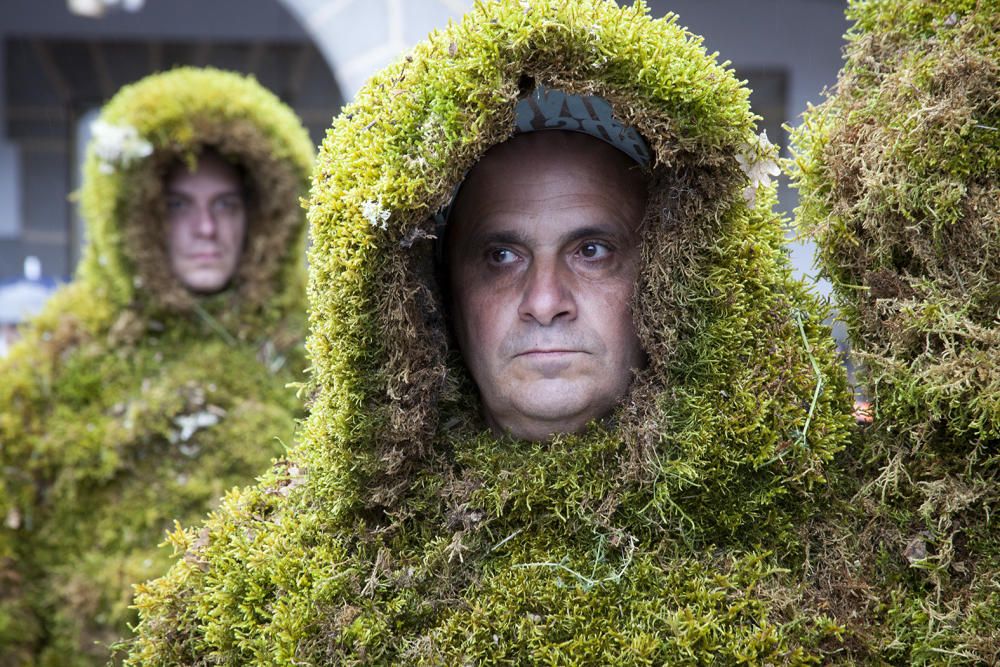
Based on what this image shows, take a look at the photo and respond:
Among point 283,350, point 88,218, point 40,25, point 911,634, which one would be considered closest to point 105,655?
point 283,350

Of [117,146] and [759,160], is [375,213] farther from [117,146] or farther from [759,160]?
A: [117,146]

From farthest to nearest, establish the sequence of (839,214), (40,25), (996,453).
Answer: (40,25) → (839,214) → (996,453)

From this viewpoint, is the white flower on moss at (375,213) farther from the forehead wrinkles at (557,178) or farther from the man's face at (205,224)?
the man's face at (205,224)

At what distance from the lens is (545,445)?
1.99 metres

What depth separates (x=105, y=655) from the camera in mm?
3506

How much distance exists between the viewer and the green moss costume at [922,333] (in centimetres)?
172

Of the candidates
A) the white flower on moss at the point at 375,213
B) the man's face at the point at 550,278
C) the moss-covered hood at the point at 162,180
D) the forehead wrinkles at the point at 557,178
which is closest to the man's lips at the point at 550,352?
the man's face at the point at 550,278

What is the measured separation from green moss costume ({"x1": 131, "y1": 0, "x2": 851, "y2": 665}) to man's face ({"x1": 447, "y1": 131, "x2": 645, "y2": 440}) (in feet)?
0.22

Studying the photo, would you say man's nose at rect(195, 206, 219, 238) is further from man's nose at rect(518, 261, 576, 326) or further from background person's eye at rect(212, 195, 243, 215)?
man's nose at rect(518, 261, 576, 326)

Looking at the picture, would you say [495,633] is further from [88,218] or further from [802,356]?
[88,218]

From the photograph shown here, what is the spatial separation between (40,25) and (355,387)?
20.6 ft

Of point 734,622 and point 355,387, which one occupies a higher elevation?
point 355,387

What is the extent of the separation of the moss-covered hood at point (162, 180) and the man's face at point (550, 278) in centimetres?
208

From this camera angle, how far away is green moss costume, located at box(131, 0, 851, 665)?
1754 mm
